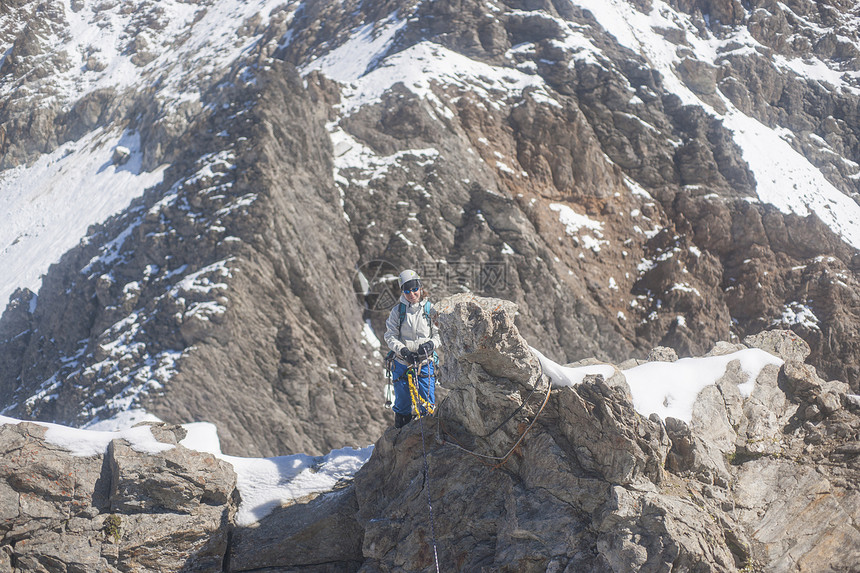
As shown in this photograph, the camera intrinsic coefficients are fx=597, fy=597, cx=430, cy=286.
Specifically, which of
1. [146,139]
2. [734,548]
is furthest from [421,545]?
[146,139]

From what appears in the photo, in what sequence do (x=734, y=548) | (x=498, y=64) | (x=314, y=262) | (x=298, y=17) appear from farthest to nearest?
(x=298, y=17) → (x=498, y=64) → (x=314, y=262) → (x=734, y=548)

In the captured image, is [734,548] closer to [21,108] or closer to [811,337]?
[811,337]

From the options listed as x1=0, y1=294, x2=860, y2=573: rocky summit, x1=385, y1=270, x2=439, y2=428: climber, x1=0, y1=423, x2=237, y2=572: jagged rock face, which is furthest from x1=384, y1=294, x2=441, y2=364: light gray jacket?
x1=0, y1=423, x2=237, y2=572: jagged rock face

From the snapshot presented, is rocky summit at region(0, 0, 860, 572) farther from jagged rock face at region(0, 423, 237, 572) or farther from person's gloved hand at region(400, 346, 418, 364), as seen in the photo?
person's gloved hand at region(400, 346, 418, 364)

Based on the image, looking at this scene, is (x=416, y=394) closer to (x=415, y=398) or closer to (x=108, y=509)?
(x=415, y=398)

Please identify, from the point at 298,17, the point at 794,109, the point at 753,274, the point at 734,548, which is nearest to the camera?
the point at 734,548

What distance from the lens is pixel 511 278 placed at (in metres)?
23.7

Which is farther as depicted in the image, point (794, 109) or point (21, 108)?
point (21, 108)

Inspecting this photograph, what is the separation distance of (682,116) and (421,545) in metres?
29.5

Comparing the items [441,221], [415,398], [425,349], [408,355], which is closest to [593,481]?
[415,398]

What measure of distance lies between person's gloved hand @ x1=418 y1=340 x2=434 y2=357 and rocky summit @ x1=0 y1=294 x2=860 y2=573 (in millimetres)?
768

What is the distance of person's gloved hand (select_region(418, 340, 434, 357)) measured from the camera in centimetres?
850

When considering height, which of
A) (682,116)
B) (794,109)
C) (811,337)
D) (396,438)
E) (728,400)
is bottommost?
(811,337)

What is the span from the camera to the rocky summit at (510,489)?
632cm
